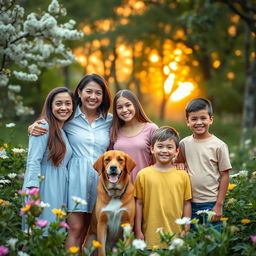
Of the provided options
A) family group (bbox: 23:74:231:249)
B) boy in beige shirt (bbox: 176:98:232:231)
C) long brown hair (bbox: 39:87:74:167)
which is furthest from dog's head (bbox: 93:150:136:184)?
boy in beige shirt (bbox: 176:98:232:231)

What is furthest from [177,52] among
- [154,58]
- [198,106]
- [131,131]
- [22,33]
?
[198,106]

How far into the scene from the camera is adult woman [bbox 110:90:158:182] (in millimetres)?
4523

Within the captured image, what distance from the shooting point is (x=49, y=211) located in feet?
13.3

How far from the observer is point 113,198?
13.3ft

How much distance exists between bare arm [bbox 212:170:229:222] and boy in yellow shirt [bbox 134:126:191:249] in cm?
28

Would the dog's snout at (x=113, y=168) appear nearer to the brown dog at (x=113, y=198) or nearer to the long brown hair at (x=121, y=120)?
the brown dog at (x=113, y=198)

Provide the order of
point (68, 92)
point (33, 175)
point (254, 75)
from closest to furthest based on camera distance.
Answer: point (33, 175) < point (68, 92) < point (254, 75)

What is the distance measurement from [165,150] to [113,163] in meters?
0.57

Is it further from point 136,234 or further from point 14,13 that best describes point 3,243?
point 14,13

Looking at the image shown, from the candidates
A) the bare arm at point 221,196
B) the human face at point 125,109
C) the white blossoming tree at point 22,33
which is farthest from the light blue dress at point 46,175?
the white blossoming tree at point 22,33

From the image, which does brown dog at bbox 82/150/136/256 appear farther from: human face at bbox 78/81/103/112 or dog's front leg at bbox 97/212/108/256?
human face at bbox 78/81/103/112

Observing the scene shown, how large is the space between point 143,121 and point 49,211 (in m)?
1.62

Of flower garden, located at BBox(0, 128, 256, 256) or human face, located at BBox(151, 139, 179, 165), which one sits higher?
human face, located at BBox(151, 139, 179, 165)

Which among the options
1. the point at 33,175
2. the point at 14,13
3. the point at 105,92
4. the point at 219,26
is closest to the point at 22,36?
the point at 14,13
